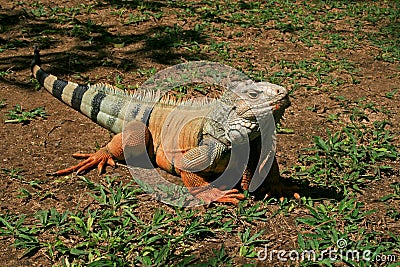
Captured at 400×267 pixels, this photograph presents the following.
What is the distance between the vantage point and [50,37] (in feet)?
22.8

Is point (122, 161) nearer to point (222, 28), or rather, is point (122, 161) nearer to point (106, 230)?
point (106, 230)

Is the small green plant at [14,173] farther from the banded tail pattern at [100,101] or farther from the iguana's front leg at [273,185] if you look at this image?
the iguana's front leg at [273,185]

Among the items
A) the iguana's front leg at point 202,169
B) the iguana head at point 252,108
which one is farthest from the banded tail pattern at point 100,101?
the iguana head at point 252,108

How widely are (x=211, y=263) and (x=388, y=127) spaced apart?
2883mm

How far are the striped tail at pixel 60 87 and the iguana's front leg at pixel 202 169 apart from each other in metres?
1.70

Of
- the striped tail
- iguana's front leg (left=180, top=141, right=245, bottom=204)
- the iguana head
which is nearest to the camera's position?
the iguana head

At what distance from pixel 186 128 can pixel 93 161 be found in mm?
883

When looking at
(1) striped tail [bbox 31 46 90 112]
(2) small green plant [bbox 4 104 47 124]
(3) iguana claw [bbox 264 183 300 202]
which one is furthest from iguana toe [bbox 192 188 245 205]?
(2) small green plant [bbox 4 104 47 124]

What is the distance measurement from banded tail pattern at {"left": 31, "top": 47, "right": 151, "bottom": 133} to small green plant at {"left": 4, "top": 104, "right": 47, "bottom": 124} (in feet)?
1.02

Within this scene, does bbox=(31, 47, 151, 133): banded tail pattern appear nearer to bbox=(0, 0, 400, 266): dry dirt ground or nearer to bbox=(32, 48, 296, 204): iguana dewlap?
bbox=(32, 48, 296, 204): iguana dewlap

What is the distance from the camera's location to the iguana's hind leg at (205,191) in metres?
3.99

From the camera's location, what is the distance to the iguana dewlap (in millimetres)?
3701

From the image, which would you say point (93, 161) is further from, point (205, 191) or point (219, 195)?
point (219, 195)

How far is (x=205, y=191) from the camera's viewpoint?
405cm
